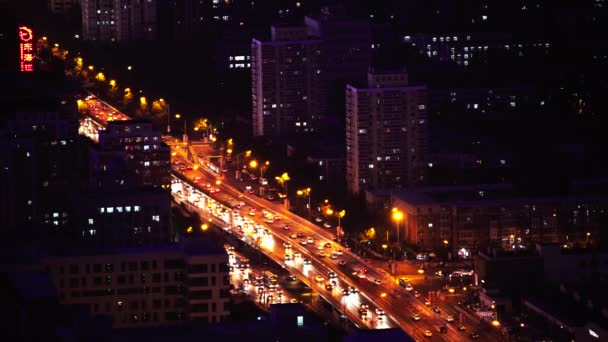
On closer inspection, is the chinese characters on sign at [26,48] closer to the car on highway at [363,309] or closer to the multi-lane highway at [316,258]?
the multi-lane highway at [316,258]

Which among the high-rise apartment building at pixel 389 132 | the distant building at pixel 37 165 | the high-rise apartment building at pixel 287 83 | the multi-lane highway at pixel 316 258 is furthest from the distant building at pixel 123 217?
the high-rise apartment building at pixel 287 83

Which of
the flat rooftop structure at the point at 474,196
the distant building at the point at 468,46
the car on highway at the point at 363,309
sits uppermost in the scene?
the distant building at the point at 468,46

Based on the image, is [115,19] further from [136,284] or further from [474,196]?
[136,284]

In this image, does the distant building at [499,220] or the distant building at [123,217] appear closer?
the distant building at [123,217]

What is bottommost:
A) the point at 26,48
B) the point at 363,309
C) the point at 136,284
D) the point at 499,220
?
the point at 363,309

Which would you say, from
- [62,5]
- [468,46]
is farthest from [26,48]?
[468,46]

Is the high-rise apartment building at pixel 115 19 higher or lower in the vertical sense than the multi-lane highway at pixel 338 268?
higher

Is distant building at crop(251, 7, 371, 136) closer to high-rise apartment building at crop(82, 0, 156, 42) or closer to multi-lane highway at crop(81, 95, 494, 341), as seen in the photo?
multi-lane highway at crop(81, 95, 494, 341)

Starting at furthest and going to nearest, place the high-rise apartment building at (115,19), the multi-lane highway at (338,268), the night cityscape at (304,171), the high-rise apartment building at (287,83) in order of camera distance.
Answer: the high-rise apartment building at (115,19) < the high-rise apartment building at (287,83) < the multi-lane highway at (338,268) < the night cityscape at (304,171)

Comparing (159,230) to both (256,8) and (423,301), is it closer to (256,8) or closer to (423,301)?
(423,301)
